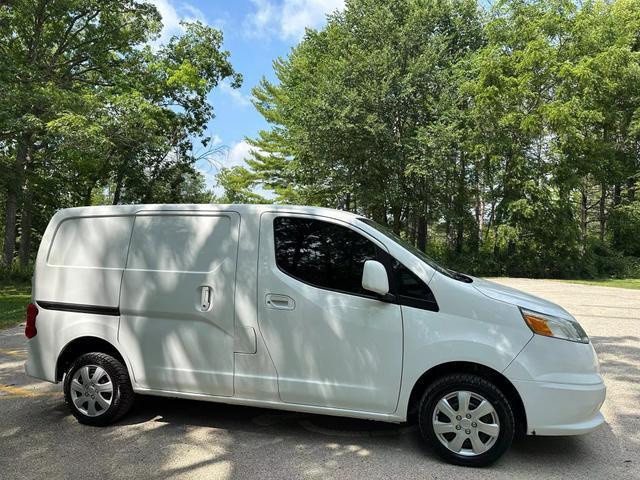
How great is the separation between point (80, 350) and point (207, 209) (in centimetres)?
179

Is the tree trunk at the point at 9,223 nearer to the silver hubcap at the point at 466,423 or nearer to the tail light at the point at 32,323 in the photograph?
the tail light at the point at 32,323

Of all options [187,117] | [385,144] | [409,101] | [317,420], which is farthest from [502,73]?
[317,420]

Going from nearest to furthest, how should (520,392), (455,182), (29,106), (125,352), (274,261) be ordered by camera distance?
1. (520,392)
2. (274,261)
3. (125,352)
4. (29,106)
5. (455,182)

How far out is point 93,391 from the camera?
432cm

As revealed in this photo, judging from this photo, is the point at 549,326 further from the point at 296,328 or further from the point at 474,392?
the point at 296,328

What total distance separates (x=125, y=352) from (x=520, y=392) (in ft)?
10.6

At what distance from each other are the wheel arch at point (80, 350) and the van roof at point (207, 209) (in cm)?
115

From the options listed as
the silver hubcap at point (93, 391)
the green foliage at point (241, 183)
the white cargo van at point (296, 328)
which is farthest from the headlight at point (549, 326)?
the green foliage at point (241, 183)

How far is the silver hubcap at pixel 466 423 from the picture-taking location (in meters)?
3.52

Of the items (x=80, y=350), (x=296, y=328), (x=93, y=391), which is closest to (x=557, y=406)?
(x=296, y=328)

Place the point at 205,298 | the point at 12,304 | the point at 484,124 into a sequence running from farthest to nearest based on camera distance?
the point at 484,124 < the point at 12,304 < the point at 205,298

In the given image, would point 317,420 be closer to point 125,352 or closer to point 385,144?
point 125,352

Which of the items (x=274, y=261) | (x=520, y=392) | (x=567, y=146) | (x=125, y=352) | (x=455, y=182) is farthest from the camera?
(x=455, y=182)

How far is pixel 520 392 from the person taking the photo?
3469mm
